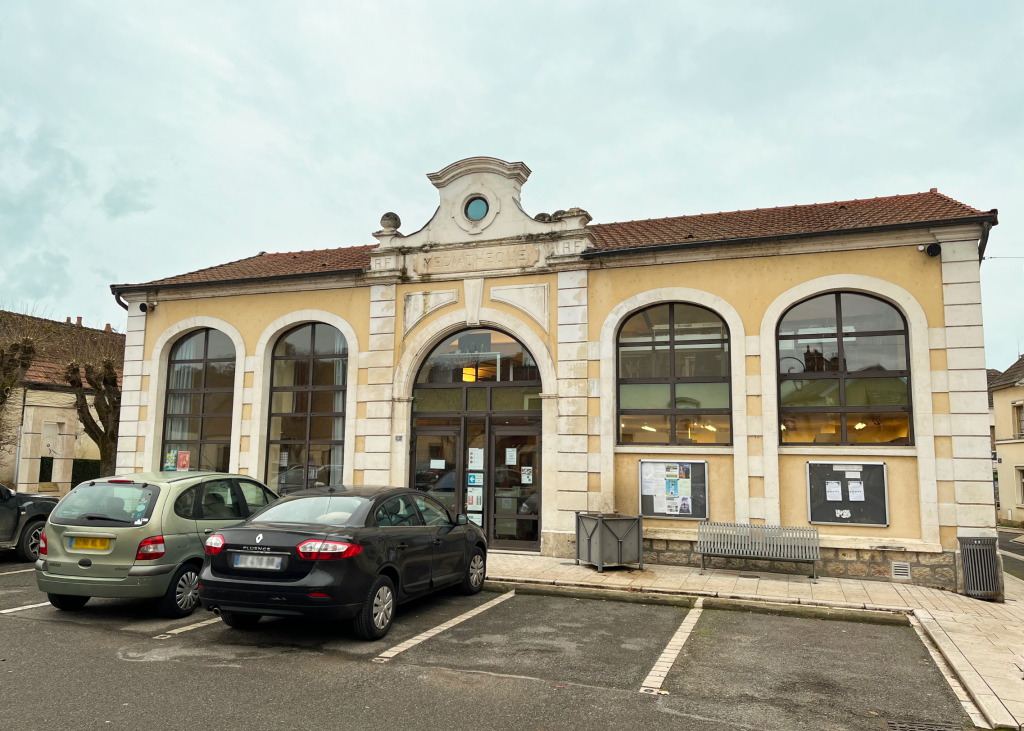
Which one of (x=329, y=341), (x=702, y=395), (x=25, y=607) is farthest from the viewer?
(x=329, y=341)

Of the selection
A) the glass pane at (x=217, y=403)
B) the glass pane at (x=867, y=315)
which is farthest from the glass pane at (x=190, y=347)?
the glass pane at (x=867, y=315)

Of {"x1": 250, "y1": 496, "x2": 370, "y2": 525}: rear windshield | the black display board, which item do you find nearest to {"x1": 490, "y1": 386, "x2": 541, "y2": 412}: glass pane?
the black display board

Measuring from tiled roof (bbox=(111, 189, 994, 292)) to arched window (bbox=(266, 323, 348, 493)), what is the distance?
4.87ft

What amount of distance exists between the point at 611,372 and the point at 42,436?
1978 centimetres

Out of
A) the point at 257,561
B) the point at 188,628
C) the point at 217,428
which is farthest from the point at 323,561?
the point at 217,428

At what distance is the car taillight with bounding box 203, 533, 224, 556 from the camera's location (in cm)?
667

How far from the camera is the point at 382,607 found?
6.88m

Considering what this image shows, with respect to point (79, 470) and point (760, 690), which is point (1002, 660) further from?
point (79, 470)

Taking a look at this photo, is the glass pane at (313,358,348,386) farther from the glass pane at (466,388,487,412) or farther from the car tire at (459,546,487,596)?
the car tire at (459,546,487,596)

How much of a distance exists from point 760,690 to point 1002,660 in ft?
8.54

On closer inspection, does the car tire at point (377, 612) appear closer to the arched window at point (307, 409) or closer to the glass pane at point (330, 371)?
the arched window at point (307, 409)

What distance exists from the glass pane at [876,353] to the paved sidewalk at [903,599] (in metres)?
3.18

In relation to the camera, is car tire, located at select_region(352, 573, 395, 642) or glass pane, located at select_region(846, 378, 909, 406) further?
glass pane, located at select_region(846, 378, 909, 406)

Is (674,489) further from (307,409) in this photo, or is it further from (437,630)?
(307,409)
